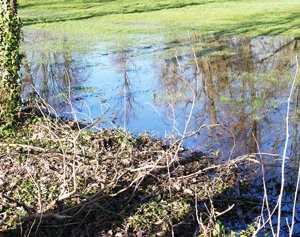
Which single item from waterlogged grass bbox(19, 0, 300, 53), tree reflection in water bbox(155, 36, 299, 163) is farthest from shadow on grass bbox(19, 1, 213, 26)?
tree reflection in water bbox(155, 36, 299, 163)

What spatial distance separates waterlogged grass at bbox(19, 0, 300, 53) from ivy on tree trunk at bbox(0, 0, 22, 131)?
8172 millimetres

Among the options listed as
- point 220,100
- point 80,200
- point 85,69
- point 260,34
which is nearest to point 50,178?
point 80,200

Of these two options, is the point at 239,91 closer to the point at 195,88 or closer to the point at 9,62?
the point at 195,88

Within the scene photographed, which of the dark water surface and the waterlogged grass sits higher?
the waterlogged grass

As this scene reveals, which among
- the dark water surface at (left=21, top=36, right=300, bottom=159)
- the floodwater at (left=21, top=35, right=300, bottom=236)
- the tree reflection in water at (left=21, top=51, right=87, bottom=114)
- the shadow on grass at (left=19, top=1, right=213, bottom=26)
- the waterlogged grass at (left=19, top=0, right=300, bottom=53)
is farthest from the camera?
the shadow on grass at (left=19, top=1, right=213, bottom=26)

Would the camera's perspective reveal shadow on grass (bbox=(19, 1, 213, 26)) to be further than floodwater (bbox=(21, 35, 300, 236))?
Yes

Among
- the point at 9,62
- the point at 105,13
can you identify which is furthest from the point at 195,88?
the point at 105,13

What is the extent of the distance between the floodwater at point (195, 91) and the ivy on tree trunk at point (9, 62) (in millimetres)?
1428

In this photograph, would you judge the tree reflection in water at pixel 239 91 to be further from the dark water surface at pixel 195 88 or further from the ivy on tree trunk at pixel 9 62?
the ivy on tree trunk at pixel 9 62

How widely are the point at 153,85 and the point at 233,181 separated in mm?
5009

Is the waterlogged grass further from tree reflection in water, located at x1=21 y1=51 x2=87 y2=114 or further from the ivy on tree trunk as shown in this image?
the ivy on tree trunk

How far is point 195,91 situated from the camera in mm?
7660

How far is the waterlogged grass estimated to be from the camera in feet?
52.1

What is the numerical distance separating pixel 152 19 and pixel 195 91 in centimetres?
1393
